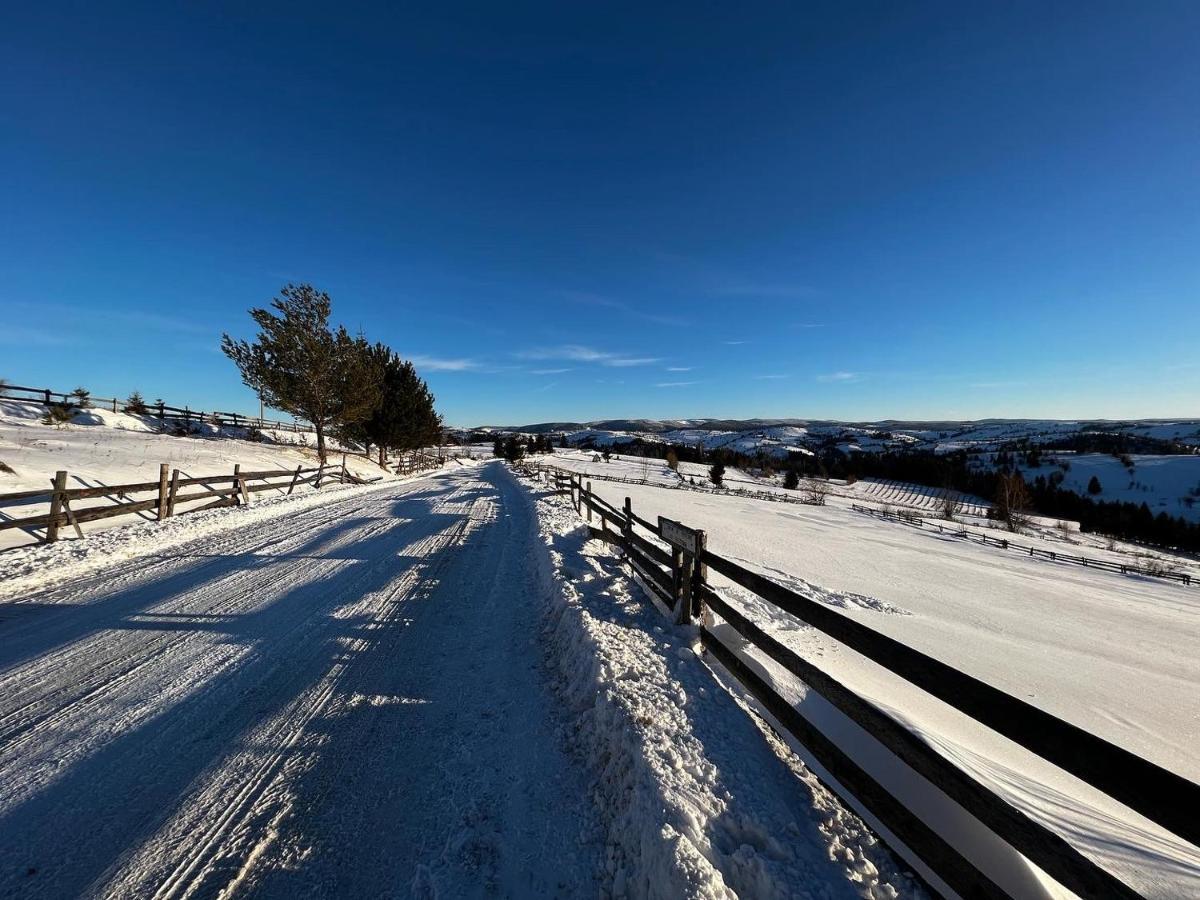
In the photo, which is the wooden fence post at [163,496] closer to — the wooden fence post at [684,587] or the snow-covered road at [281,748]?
the snow-covered road at [281,748]

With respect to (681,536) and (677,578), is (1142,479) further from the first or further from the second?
(681,536)

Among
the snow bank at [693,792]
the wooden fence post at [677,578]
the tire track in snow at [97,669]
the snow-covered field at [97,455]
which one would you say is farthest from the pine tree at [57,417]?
the snow bank at [693,792]

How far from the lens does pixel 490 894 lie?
2404 millimetres

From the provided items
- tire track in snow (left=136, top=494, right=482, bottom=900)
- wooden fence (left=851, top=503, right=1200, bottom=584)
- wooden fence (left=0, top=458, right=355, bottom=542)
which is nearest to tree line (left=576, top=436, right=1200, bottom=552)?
wooden fence (left=851, top=503, right=1200, bottom=584)

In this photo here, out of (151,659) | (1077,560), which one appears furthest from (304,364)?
(1077,560)

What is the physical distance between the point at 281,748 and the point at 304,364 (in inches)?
1127

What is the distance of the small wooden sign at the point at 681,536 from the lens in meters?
5.08

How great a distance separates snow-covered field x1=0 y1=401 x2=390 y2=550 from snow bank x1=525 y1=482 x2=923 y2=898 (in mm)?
12267

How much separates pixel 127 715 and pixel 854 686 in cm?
686

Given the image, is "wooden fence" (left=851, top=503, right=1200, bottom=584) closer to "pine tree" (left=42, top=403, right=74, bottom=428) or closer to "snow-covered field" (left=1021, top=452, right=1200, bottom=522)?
"pine tree" (left=42, top=403, right=74, bottom=428)

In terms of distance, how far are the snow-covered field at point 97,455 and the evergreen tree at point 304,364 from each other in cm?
343

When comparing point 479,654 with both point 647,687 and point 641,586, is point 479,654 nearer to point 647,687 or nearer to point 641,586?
point 647,687

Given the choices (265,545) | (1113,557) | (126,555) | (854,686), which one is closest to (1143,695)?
(854,686)

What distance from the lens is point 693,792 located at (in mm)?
2812
